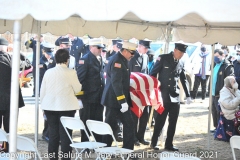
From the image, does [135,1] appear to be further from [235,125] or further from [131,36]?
[235,125]

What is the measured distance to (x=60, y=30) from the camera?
7.91 meters

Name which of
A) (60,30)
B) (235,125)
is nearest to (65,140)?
(60,30)

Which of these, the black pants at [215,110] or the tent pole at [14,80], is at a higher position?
the tent pole at [14,80]

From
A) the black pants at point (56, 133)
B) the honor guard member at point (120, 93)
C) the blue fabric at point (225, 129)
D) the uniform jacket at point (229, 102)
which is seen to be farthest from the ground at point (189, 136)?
the black pants at point (56, 133)

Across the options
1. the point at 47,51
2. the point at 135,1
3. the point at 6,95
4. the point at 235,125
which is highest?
the point at 135,1

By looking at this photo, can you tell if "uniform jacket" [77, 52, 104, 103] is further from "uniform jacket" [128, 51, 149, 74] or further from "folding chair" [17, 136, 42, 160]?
"folding chair" [17, 136, 42, 160]

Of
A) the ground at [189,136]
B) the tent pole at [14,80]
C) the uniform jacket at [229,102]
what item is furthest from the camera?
the uniform jacket at [229,102]

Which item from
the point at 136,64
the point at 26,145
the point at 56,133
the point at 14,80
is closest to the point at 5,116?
the point at 56,133

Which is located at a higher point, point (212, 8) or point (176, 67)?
point (212, 8)

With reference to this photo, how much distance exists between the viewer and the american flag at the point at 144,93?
735cm

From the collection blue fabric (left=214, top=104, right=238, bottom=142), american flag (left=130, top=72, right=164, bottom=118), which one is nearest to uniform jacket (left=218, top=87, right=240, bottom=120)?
blue fabric (left=214, top=104, right=238, bottom=142)

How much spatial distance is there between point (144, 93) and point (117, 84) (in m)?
1.06

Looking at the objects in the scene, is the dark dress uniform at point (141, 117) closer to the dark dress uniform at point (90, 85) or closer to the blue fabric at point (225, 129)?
the dark dress uniform at point (90, 85)

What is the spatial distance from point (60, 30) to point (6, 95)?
1.78 meters
